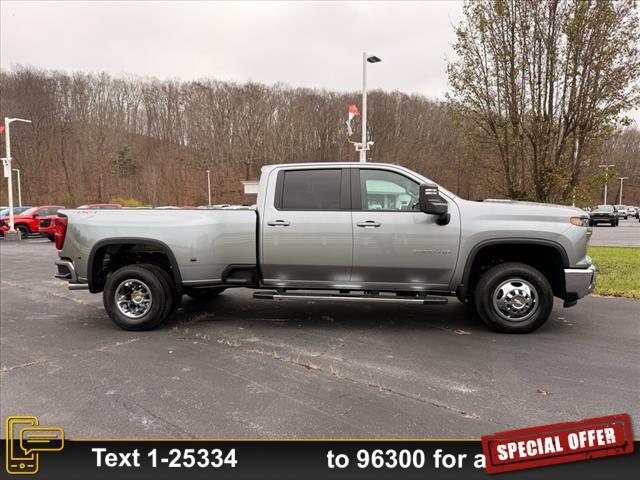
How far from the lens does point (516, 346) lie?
14.8ft

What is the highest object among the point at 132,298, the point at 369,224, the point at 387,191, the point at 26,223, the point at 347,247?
the point at 387,191

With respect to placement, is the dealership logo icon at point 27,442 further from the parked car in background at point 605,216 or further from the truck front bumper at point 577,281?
the parked car in background at point 605,216

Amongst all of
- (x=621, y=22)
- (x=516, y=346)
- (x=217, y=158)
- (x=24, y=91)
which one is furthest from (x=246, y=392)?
(x=24, y=91)

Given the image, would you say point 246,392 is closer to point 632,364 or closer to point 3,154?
point 632,364

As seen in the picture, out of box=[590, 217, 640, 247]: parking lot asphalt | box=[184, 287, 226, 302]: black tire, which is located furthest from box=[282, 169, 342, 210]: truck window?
box=[590, 217, 640, 247]: parking lot asphalt

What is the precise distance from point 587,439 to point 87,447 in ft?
10.8

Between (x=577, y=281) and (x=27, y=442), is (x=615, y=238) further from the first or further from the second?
(x=27, y=442)

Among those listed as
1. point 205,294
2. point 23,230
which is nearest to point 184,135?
point 23,230

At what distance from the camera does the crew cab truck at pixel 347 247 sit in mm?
4762

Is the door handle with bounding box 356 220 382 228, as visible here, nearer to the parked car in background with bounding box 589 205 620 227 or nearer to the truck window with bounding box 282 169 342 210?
the truck window with bounding box 282 169 342 210

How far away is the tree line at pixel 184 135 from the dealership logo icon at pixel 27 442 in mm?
A: 53717

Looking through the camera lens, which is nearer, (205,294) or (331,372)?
(331,372)

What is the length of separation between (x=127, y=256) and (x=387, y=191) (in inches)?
142

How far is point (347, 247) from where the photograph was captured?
494 cm
